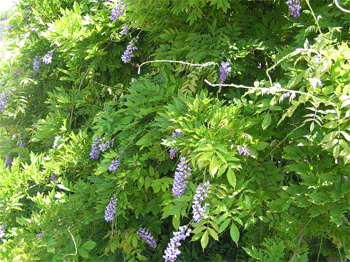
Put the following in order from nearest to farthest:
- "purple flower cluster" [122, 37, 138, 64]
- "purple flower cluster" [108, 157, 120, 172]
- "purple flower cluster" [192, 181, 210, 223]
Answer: "purple flower cluster" [192, 181, 210, 223]
"purple flower cluster" [108, 157, 120, 172]
"purple flower cluster" [122, 37, 138, 64]

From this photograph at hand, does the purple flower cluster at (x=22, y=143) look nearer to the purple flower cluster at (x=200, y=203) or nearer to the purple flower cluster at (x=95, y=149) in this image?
the purple flower cluster at (x=95, y=149)

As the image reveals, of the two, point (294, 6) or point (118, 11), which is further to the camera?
point (118, 11)

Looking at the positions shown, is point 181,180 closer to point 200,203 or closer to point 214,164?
point 200,203

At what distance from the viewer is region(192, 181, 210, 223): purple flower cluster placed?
1429 mm

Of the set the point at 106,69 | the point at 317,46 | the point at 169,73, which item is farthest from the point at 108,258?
the point at 317,46

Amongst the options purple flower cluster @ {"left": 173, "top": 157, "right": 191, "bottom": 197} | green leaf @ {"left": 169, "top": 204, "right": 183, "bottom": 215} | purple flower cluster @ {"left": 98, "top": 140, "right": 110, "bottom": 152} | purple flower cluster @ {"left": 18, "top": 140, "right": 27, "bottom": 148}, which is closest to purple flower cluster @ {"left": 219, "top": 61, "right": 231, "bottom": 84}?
purple flower cluster @ {"left": 173, "top": 157, "right": 191, "bottom": 197}

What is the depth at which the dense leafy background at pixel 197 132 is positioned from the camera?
1385mm

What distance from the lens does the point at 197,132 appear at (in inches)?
55.7

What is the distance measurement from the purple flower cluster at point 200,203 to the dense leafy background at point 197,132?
5cm

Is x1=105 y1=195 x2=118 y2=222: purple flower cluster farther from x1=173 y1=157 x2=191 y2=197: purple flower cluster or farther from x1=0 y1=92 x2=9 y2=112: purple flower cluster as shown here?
x1=0 y1=92 x2=9 y2=112: purple flower cluster

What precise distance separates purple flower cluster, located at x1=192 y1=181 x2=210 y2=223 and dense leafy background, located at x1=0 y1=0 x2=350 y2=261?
51mm

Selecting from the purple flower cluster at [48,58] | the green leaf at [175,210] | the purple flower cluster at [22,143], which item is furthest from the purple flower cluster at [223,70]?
the purple flower cluster at [22,143]

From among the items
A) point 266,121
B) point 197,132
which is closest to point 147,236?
point 197,132

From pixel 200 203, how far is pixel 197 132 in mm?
347
